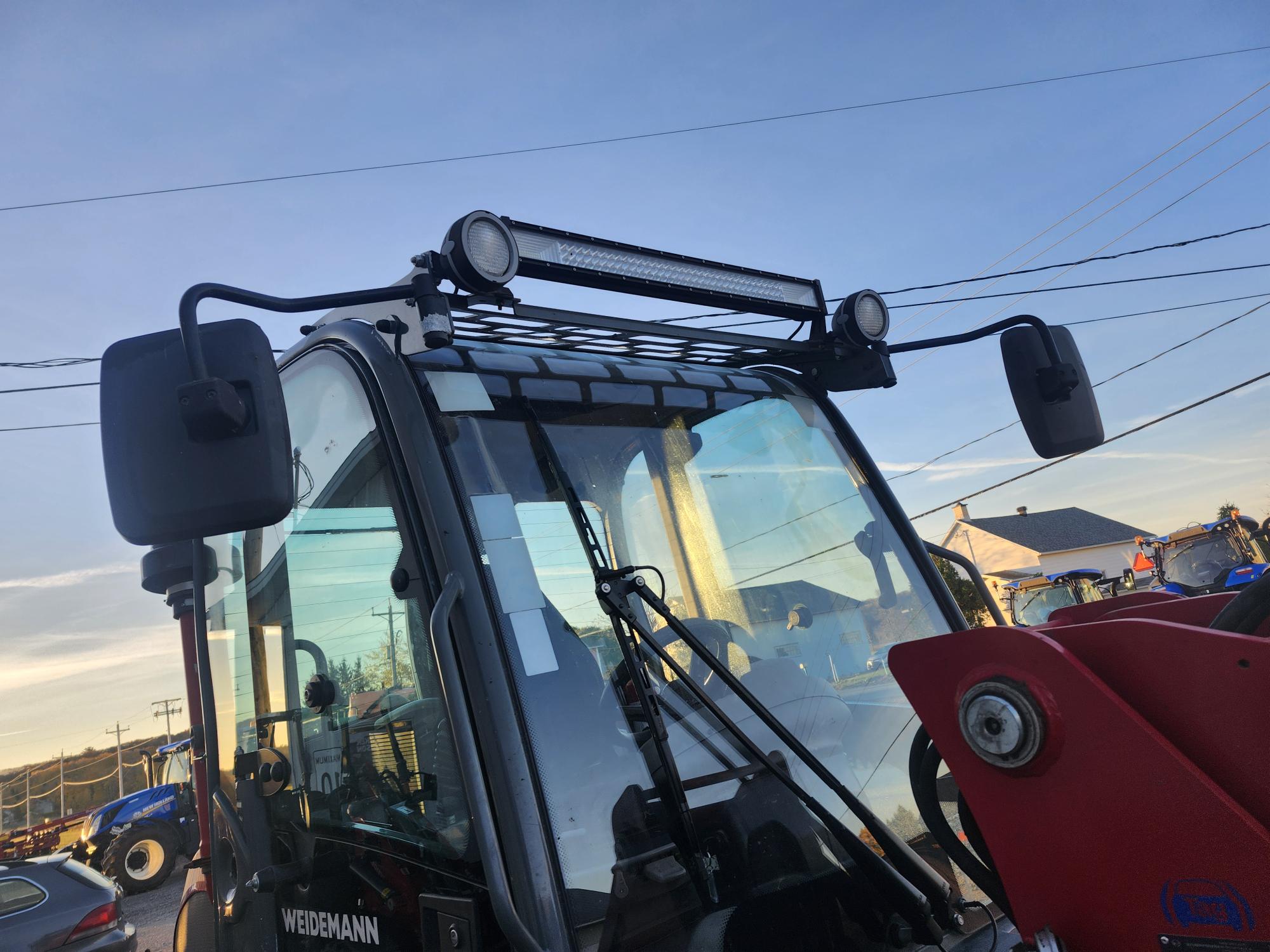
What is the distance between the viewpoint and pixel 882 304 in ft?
10.1

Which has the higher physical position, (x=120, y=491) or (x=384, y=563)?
(x=120, y=491)

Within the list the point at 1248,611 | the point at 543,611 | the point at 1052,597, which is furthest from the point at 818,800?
the point at 1052,597

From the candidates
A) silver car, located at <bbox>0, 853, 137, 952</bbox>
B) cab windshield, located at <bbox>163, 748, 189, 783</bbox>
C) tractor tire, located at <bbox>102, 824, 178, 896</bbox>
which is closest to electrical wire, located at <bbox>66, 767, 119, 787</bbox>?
cab windshield, located at <bbox>163, 748, 189, 783</bbox>

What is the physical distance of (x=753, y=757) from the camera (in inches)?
70.1

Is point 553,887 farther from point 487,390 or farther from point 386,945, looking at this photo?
point 487,390

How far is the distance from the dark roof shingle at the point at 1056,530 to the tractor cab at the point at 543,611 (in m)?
56.0

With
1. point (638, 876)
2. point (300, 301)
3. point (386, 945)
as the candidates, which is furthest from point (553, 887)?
point (300, 301)

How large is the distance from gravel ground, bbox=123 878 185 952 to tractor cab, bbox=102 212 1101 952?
800 cm

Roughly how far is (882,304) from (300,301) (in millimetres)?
2021

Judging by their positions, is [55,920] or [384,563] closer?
[384,563]

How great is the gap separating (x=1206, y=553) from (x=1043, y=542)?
40437 mm

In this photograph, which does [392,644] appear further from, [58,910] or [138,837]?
[138,837]

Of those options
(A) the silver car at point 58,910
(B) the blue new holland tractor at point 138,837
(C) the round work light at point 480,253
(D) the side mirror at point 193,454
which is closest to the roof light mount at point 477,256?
(C) the round work light at point 480,253

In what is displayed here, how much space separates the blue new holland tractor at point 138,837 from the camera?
44.8 ft
